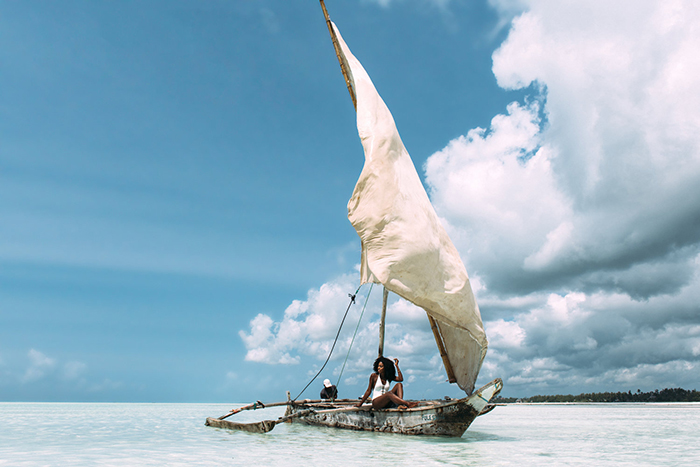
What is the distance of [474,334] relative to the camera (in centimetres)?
1077

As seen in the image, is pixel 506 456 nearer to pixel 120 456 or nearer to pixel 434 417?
pixel 434 417

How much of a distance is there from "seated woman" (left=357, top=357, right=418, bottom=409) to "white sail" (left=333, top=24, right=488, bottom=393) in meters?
1.78

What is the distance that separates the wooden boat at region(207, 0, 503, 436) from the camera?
9.36 meters

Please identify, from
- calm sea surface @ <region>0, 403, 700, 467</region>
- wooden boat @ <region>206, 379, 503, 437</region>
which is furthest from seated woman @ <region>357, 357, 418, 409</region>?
calm sea surface @ <region>0, 403, 700, 467</region>

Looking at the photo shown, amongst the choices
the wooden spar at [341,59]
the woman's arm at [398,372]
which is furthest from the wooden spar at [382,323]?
the wooden spar at [341,59]

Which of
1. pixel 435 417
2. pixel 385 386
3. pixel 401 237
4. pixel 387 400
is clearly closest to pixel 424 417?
pixel 435 417

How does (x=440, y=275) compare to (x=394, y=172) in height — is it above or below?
below

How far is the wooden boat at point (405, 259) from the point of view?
936 centimetres

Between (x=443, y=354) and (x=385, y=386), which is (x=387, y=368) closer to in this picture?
(x=385, y=386)

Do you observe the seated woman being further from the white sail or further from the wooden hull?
the white sail

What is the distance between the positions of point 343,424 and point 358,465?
179 inches

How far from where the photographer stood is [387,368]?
35.8ft

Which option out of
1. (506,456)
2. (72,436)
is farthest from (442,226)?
(72,436)

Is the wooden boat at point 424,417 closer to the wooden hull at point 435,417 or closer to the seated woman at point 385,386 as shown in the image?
the wooden hull at point 435,417
